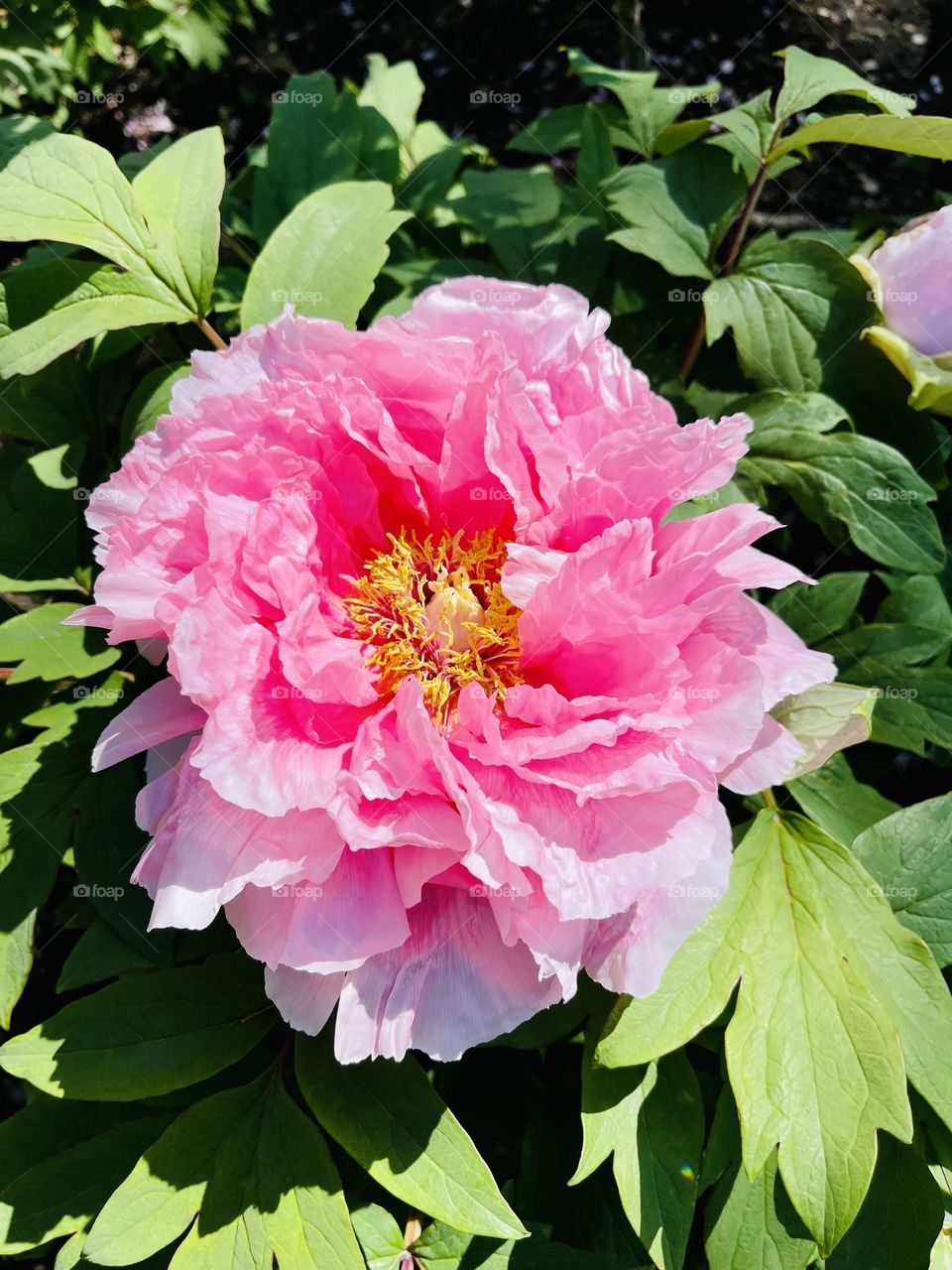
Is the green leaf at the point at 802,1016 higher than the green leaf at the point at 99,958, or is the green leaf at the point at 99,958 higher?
the green leaf at the point at 802,1016

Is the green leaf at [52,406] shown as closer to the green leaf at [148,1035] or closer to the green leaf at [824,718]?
the green leaf at [148,1035]

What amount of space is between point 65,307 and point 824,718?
44.0 inches

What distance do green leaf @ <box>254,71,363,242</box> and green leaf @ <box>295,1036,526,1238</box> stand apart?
139 cm

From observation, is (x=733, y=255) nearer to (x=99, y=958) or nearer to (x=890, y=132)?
(x=890, y=132)

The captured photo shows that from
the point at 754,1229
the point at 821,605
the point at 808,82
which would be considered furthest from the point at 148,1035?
the point at 808,82

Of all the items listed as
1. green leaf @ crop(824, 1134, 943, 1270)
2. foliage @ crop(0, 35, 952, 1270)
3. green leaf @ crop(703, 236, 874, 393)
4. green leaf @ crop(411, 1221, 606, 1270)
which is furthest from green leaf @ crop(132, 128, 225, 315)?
green leaf @ crop(824, 1134, 943, 1270)

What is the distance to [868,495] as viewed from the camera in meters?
1.44

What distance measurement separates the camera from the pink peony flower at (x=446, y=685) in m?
1.02

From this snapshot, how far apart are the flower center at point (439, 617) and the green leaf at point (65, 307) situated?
0.47 m

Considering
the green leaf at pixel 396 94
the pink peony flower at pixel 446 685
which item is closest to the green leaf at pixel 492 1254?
the pink peony flower at pixel 446 685

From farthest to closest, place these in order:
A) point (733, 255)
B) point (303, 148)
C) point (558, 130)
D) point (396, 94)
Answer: point (396, 94)
point (558, 130)
point (303, 148)
point (733, 255)

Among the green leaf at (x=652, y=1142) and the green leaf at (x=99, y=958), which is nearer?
the green leaf at (x=652, y=1142)

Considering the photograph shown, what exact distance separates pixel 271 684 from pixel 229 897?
9.6 inches

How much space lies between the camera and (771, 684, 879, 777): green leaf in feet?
3.92
